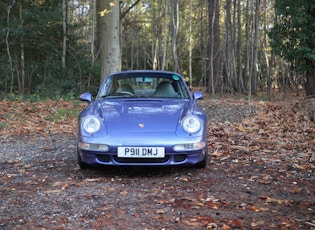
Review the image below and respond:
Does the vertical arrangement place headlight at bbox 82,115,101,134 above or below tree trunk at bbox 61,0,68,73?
below

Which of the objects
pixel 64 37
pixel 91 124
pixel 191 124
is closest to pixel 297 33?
pixel 64 37

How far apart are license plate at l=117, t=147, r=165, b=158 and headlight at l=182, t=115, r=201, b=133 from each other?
430 millimetres

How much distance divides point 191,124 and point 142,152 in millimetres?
705

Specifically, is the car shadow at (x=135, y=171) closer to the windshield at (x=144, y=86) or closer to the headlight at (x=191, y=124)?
the headlight at (x=191, y=124)

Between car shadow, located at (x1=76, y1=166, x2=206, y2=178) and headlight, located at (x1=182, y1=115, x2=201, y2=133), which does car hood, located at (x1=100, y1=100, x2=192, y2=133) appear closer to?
headlight, located at (x1=182, y1=115, x2=201, y2=133)

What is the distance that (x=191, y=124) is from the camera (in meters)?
4.75

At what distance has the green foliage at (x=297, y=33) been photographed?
44.6 feet

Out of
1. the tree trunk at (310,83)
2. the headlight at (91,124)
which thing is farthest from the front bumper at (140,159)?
the tree trunk at (310,83)

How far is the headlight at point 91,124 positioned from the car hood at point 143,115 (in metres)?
0.11

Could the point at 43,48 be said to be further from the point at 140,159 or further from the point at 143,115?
the point at 140,159

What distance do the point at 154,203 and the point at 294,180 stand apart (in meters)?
1.72

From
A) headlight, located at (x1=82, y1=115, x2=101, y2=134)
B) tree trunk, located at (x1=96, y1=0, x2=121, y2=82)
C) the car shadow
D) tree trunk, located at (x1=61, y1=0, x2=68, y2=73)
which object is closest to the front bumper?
headlight, located at (x1=82, y1=115, x2=101, y2=134)

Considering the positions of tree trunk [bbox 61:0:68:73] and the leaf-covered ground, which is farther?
tree trunk [bbox 61:0:68:73]

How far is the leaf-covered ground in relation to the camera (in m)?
3.24
